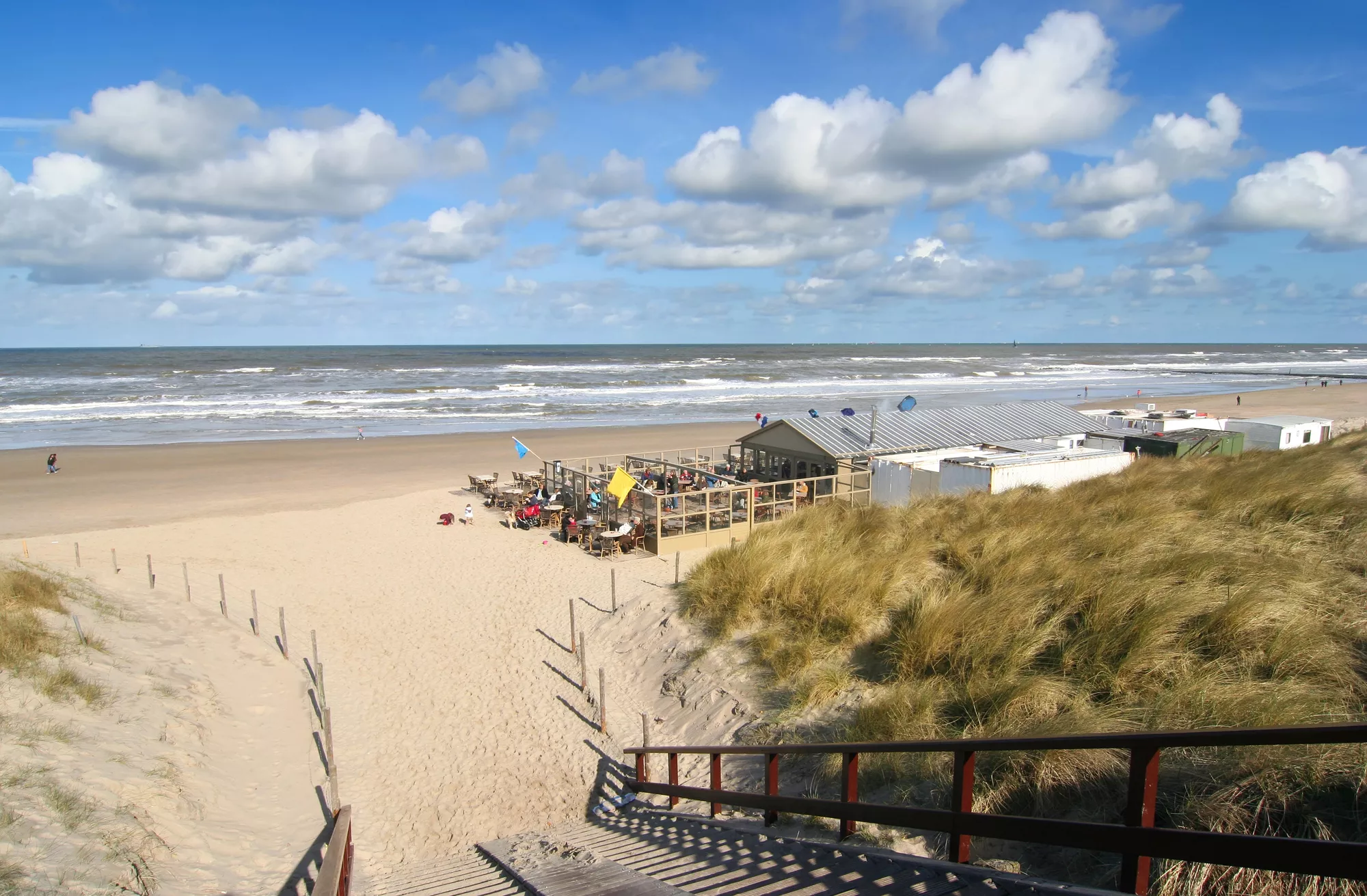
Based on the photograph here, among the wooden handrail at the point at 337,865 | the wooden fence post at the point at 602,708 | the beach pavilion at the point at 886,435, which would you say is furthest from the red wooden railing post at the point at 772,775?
the beach pavilion at the point at 886,435

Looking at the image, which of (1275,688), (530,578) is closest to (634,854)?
(1275,688)

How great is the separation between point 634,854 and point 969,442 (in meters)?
18.3

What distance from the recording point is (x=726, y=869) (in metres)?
4.76

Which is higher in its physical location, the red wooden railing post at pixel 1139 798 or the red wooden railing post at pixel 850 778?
the red wooden railing post at pixel 1139 798

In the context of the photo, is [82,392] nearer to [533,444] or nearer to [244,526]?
[533,444]

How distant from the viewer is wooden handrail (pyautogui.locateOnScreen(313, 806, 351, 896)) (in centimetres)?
405

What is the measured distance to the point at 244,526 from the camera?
2086cm

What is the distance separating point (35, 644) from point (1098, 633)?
12186 millimetres

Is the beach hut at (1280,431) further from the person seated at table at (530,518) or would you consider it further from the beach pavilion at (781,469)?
the person seated at table at (530,518)

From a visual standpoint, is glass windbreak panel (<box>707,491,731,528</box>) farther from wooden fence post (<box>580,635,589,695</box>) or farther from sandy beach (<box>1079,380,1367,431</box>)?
sandy beach (<box>1079,380,1367,431</box>)

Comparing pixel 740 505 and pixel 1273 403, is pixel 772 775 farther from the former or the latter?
pixel 1273 403

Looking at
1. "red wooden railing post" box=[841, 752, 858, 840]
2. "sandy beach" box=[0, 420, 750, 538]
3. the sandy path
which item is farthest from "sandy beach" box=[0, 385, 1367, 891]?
"red wooden railing post" box=[841, 752, 858, 840]

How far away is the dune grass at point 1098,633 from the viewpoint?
14.3ft

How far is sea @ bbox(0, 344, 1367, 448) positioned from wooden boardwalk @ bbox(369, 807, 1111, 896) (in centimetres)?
2257
